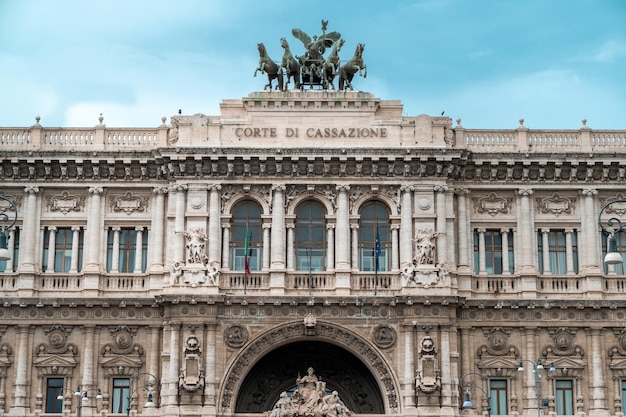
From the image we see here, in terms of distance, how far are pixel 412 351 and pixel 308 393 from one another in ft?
16.1

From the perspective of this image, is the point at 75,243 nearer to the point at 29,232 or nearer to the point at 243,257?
the point at 29,232

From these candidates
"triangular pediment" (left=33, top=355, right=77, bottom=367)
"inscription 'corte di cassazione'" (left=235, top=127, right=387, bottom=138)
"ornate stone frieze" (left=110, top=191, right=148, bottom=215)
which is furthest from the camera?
"ornate stone frieze" (left=110, top=191, right=148, bottom=215)

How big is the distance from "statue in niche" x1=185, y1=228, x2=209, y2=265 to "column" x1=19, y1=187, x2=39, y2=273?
23.8 ft

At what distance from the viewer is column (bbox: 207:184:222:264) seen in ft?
177

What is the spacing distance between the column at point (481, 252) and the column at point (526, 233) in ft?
5.53

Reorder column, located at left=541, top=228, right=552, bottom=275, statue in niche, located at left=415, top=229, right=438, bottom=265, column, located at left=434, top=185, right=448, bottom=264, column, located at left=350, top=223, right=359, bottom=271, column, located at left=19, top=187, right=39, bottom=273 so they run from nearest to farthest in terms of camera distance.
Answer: statue in niche, located at left=415, top=229, right=438, bottom=265 → column, located at left=434, top=185, right=448, bottom=264 → column, located at left=350, top=223, right=359, bottom=271 → column, located at left=19, top=187, right=39, bottom=273 → column, located at left=541, top=228, right=552, bottom=275

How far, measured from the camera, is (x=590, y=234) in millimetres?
55312

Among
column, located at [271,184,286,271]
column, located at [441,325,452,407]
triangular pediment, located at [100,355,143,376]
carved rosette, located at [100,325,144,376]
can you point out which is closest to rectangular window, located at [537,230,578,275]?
column, located at [441,325,452,407]

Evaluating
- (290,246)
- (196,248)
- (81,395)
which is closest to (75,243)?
(196,248)

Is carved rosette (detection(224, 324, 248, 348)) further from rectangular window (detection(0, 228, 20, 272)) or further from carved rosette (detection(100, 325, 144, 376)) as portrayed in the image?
rectangular window (detection(0, 228, 20, 272))

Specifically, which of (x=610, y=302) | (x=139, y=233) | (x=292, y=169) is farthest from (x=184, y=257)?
(x=610, y=302)

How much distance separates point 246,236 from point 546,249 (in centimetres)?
1377

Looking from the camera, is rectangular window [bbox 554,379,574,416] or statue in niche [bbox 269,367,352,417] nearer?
statue in niche [bbox 269,367,352,417]

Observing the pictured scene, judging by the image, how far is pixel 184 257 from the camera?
5381 cm
